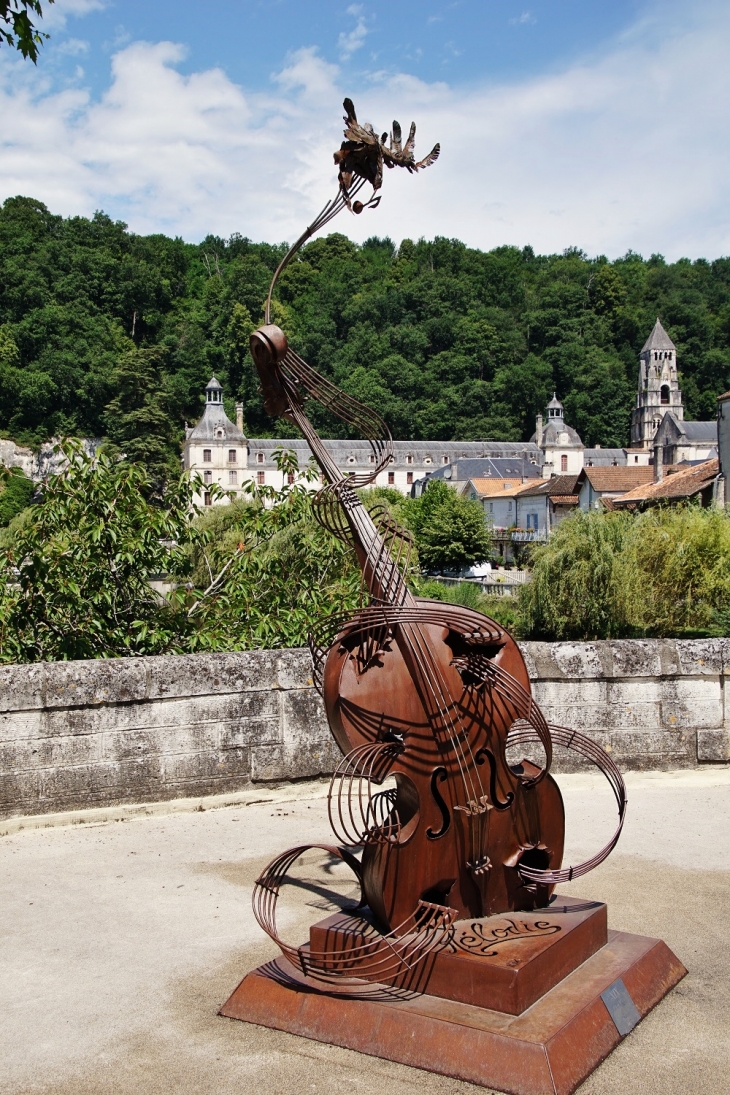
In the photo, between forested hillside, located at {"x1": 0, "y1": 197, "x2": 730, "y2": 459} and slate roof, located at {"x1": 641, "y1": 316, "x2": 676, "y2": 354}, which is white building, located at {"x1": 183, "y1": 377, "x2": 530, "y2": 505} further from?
slate roof, located at {"x1": 641, "y1": 316, "x2": 676, "y2": 354}

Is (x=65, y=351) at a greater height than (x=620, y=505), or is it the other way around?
(x=65, y=351)

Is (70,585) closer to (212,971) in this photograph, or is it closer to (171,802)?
(171,802)

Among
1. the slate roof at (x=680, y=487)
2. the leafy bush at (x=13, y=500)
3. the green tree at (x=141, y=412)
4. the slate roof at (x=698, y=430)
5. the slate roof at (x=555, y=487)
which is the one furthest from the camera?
the slate roof at (x=698, y=430)

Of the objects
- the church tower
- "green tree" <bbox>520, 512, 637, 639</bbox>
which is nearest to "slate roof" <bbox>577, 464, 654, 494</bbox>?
"green tree" <bbox>520, 512, 637, 639</bbox>

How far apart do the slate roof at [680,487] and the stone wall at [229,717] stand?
30.1 m

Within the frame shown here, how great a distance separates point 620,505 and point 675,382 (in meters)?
87.9

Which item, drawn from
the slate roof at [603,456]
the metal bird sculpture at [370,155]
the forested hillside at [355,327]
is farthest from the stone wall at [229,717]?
the slate roof at [603,456]

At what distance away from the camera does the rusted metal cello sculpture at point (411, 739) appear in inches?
196

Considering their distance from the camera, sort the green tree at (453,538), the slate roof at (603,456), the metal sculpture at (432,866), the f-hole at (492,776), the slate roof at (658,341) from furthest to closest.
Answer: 1. the slate roof at (658,341)
2. the slate roof at (603,456)
3. the green tree at (453,538)
4. the f-hole at (492,776)
5. the metal sculpture at (432,866)

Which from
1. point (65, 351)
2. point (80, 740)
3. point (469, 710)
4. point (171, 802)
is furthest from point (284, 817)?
point (65, 351)

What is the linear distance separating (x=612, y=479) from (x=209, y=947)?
5420 cm

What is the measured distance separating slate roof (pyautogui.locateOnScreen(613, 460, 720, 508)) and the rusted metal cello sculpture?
115 feet

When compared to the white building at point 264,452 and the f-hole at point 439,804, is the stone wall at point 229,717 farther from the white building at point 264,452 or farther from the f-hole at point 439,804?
the white building at point 264,452

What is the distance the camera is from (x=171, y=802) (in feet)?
28.7
